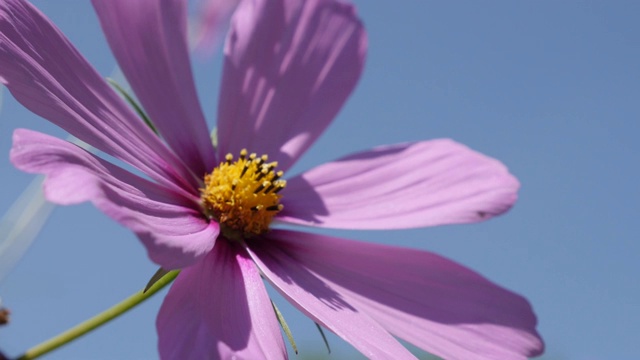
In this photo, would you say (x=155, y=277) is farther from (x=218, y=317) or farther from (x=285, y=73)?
(x=285, y=73)

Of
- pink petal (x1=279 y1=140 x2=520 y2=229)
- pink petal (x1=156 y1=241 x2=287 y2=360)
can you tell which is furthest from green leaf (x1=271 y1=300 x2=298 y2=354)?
pink petal (x1=279 y1=140 x2=520 y2=229)

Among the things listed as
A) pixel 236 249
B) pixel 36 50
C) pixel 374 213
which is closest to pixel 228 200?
pixel 236 249

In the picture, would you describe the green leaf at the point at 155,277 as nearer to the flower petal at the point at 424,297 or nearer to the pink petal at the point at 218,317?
the pink petal at the point at 218,317

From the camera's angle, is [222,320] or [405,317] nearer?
[222,320]

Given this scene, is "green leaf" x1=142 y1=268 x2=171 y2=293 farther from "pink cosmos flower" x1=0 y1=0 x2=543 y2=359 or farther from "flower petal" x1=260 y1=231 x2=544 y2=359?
"flower petal" x1=260 y1=231 x2=544 y2=359

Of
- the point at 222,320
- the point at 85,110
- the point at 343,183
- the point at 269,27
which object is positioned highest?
the point at 269,27

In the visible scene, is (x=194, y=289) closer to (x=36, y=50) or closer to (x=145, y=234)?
(x=145, y=234)

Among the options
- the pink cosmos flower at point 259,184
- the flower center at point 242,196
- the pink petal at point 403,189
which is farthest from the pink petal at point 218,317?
the pink petal at point 403,189
